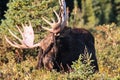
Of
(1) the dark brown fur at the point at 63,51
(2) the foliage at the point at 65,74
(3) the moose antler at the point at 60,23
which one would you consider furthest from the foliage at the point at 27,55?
(3) the moose antler at the point at 60,23

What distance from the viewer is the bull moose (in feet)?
43.7

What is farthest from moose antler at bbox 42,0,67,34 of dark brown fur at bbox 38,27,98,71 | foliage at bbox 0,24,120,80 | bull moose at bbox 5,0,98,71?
foliage at bbox 0,24,120,80

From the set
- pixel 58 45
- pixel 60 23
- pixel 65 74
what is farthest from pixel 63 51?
pixel 65 74

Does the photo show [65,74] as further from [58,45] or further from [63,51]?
[63,51]

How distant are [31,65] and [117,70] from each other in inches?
73.1

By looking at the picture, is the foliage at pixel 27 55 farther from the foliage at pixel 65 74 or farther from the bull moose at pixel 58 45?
the bull moose at pixel 58 45

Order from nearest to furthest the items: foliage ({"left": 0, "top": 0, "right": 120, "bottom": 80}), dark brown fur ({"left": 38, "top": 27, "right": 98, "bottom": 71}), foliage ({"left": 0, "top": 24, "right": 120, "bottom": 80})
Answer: foliage ({"left": 0, "top": 24, "right": 120, "bottom": 80}) → foliage ({"left": 0, "top": 0, "right": 120, "bottom": 80}) → dark brown fur ({"left": 38, "top": 27, "right": 98, "bottom": 71})

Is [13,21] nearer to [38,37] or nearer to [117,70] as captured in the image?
[38,37]

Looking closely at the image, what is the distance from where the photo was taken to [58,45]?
44.0 ft

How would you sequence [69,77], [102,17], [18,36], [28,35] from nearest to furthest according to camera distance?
[69,77] → [28,35] → [18,36] → [102,17]

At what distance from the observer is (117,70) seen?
43.0 feet

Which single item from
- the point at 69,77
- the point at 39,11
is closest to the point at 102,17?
the point at 39,11

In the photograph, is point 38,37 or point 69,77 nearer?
point 69,77

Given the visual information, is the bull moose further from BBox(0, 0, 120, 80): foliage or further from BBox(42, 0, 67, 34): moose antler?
BBox(0, 0, 120, 80): foliage
